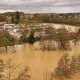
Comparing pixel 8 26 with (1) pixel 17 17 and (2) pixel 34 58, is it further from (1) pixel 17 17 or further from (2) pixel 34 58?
(2) pixel 34 58

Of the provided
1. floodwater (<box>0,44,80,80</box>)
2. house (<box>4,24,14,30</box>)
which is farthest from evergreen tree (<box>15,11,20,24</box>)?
floodwater (<box>0,44,80,80</box>)

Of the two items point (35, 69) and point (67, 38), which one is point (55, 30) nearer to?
point (67, 38)

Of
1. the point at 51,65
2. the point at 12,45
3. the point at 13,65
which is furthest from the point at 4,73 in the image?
the point at 51,65

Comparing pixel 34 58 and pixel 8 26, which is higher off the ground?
pixel 8 26

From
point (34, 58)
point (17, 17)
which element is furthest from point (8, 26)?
point (34, 58)

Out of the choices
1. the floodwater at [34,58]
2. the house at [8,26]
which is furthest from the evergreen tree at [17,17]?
the floodwater at [34,58]

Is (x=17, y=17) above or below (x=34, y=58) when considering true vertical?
above

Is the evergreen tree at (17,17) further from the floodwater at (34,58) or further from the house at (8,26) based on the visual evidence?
the floodwater at (34,58)

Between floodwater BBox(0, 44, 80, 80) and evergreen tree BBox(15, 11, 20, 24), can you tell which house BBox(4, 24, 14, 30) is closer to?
evergreen tree BBox(15, 11, 20, 24)
